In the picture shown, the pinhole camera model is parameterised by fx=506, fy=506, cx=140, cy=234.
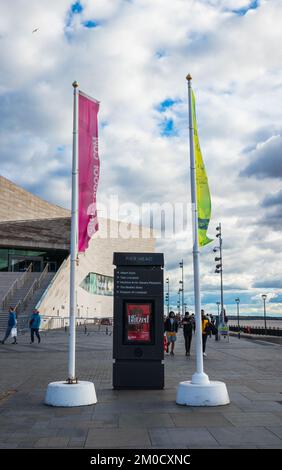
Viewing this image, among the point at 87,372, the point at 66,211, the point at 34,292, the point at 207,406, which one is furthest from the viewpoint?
the point at 66,211

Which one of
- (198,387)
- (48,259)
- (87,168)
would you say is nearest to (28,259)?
→ (48,259)

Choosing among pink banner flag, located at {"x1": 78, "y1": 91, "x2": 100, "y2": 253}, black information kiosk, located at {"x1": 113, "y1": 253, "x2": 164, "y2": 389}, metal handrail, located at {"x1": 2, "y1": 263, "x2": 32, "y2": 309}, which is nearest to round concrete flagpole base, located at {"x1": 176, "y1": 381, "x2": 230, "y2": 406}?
black information kiosk, located at {"x1": 113, "y1": 253, "x2": 164, "y2": 389}

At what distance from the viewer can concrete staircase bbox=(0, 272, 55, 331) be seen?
3211 cm

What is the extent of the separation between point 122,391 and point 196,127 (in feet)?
18.2

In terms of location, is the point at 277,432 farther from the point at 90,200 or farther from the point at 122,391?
the point at 90,200

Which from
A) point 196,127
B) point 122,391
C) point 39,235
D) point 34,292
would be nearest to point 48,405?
point 122,391

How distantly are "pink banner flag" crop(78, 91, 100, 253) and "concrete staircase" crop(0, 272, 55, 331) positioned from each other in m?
22.5

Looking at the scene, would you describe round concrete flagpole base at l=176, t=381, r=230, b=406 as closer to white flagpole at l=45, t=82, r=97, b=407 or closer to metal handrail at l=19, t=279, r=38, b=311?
white flagpole at l=45, t=82, r=97, b=407

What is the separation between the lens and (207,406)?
27.9 feet

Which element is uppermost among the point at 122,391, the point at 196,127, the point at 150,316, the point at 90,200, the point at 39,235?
the point at 39,235

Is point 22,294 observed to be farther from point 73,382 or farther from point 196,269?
point 196,269

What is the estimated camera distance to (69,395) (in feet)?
28.2

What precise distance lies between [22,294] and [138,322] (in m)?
28.8
